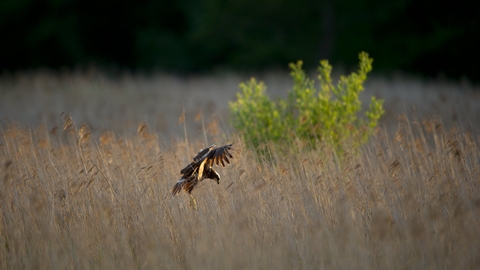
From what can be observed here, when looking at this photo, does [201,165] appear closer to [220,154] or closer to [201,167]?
[201,167]

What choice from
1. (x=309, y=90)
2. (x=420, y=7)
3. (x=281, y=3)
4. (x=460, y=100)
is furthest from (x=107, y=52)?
(x=309, y=90)

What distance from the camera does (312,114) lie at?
23.0ft

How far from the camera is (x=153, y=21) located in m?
26.0

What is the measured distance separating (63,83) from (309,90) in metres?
9.83

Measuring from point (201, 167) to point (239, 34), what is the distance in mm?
17328

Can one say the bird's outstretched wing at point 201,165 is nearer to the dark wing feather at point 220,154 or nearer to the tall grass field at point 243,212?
the dark wing feather at point 220,154

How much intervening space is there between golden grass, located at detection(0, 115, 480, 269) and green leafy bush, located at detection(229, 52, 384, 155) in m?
1.38

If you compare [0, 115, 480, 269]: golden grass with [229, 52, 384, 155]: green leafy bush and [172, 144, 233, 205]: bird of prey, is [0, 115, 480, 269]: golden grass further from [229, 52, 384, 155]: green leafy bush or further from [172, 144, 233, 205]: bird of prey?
[229, 52, 384, 155]: green leafy bush

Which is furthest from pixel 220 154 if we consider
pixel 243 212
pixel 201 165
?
pixel 243 212

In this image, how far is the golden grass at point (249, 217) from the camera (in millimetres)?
4102

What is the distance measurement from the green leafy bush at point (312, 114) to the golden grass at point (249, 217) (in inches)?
54.4

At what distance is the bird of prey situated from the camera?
426cm

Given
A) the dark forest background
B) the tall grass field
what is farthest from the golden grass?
the dark forest background

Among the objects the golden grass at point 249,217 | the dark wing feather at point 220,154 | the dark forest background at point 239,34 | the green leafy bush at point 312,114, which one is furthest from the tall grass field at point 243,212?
the dark forest background at point 239,34
